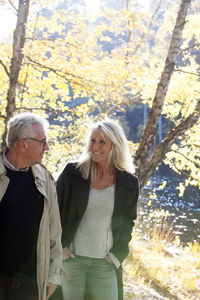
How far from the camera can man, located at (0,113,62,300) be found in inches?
76.2

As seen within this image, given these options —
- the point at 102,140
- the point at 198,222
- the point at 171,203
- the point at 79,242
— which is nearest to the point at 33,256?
the point at 79,242

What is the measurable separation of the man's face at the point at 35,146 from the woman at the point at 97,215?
22.5 inches

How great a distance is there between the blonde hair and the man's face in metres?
0.62

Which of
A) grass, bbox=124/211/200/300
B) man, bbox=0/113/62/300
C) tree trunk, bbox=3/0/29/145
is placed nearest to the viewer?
man, bbox=0/113/62/300

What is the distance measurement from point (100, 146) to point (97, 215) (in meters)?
0.51

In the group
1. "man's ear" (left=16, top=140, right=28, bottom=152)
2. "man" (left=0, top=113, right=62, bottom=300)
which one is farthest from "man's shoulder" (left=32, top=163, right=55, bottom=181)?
"man's ear" (left=16, top=140, right=28, bottom=152)

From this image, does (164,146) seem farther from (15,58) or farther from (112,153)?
(112,153)

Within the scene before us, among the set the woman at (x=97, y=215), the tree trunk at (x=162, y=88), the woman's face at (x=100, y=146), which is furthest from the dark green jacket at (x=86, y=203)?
the tree trunk at (x=162, y=88)

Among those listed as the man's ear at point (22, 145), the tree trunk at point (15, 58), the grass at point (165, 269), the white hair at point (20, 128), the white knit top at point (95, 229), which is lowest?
the grass at point (165, 269)

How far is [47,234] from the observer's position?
2053mm

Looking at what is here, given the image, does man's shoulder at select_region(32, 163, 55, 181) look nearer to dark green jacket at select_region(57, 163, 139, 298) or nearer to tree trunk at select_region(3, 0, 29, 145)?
dark green jacket at select_region(57, 163, 139, 298)

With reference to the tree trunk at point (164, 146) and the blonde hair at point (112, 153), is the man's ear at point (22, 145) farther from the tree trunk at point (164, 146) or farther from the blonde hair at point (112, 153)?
the tree trunk at point (164, 146)

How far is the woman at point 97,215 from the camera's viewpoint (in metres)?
2.50

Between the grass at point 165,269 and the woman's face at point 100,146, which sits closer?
the woman's face at point 100,146
